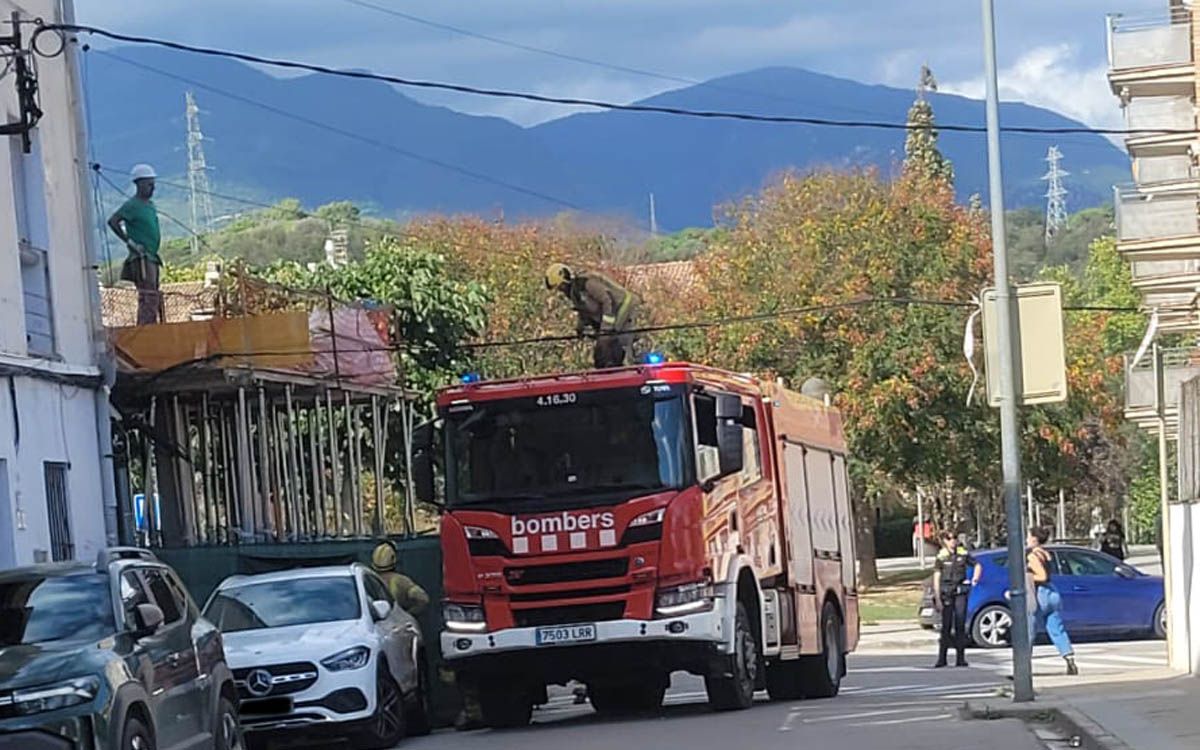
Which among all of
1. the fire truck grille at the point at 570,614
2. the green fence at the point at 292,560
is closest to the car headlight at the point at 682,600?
the fire truck grille at the point at 570,614

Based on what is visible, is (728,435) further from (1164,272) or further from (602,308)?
(1164,272)

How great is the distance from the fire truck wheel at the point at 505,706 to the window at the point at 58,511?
5.51 meters

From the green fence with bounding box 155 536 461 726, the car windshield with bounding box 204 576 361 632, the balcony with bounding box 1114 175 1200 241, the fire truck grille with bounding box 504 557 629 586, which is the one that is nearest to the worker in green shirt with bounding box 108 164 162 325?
the green fence with bounding box 155 536 461 726

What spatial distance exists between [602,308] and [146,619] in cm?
931

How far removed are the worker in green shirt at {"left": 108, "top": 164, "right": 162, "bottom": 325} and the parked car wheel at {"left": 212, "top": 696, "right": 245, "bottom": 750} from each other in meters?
12.0

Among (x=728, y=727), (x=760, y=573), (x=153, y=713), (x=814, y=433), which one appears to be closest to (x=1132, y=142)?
(x=814, y=433)

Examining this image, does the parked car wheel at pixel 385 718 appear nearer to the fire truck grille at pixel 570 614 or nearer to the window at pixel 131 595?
the fire truck grille at pixel 570 614

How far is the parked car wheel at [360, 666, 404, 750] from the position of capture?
19031 mm

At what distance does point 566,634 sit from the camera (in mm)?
19859

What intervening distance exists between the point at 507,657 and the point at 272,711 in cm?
248

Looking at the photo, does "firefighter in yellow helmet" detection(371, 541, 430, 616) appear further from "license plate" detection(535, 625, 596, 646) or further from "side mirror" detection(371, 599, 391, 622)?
"license plate" detection(535, 625, 596, 646)


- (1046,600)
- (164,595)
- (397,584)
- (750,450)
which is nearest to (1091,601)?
(1046,600)

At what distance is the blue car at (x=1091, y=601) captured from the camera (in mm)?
32562

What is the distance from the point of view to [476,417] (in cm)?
2041
